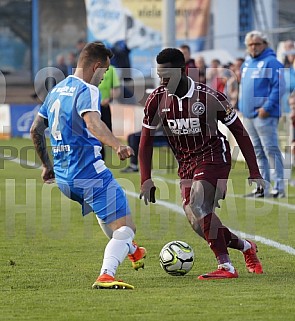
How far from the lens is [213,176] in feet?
28.2

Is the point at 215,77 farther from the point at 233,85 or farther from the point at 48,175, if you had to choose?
the point at 48,175

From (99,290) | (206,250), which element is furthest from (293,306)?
(206,250)

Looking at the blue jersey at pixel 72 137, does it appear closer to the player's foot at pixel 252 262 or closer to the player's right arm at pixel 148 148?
the player's right arm at pixel 148 148

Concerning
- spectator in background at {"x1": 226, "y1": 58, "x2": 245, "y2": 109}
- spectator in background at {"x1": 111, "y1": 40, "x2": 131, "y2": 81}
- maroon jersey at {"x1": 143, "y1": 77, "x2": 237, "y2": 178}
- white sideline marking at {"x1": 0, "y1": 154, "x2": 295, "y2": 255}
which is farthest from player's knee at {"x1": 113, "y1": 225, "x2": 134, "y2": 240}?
spectator in background at {"x1": 111, "y1": 40, "x2": 131, "y2": 81}

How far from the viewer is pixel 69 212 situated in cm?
1348

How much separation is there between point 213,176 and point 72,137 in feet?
4.38

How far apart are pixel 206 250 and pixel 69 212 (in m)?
3.74

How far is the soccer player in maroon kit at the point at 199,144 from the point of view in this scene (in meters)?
8.48

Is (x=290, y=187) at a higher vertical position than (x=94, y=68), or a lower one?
lower

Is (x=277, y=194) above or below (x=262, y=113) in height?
below

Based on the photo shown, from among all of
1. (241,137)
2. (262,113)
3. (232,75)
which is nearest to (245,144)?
(241,137)

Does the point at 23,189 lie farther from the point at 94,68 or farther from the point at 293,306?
the point at 293,306

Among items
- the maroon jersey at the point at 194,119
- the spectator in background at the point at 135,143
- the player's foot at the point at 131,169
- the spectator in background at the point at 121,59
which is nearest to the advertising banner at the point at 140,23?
the spectator in background at the point at 121,59

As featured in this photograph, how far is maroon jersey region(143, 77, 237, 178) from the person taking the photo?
8523 mm
